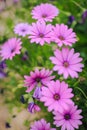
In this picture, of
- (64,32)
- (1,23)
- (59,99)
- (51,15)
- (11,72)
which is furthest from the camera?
(1,23)

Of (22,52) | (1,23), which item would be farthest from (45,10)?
(1,23)

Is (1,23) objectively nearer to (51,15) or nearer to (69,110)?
(51,15)

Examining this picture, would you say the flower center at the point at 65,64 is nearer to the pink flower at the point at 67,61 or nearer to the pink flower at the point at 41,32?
the pink flower at the point at 67,61

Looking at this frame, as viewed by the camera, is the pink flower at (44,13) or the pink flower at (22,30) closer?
the pink flower at (44,13)

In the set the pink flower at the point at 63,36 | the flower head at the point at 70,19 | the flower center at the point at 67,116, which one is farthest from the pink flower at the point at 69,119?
the flower head at the point at 70,19

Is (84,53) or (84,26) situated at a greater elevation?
(84,26)

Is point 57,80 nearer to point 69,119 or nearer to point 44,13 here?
point 69,119

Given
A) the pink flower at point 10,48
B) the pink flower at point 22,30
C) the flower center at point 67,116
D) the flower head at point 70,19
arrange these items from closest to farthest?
1. the flower center at point 67,116
2. the pink flower at point 10,48
3. the pink flower at point 22,30
4. the flower head at point 70,19
